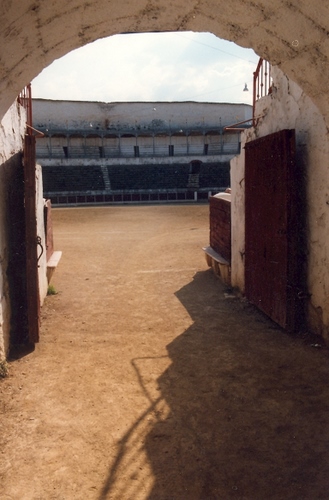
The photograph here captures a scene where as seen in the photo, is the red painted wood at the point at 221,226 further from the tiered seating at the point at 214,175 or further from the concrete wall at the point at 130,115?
the concrete wall at the point at 130,115

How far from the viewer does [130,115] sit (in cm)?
4153

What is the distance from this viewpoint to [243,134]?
6.94 meters

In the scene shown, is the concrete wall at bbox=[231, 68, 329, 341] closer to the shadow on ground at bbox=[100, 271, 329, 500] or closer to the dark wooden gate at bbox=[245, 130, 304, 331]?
the dark wooden gate at bbox=[245, 130, 304, 331]

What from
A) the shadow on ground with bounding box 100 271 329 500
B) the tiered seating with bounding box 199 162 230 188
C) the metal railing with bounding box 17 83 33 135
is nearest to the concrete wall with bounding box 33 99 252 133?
the tiered seating with bounding box 199 162 230 188

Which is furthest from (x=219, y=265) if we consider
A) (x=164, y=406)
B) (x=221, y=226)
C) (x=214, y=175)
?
(x=214, y=175)

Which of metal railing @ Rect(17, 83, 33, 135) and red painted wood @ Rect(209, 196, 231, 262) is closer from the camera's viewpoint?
metal railing @ Rect(17, 83, 33, 135)

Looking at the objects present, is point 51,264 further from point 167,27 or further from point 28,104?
point 167,27

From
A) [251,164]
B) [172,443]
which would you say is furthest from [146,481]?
[251,164]

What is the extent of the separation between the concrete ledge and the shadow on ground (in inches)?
96.0

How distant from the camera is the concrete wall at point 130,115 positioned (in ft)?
132

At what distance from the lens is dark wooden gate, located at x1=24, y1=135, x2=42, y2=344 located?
477 cm

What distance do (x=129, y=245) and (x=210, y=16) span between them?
9.50 meters

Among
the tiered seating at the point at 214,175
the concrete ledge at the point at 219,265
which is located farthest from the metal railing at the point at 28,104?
the tiered seating at the point at 214,175

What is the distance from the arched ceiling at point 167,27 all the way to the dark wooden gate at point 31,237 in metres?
1.77
